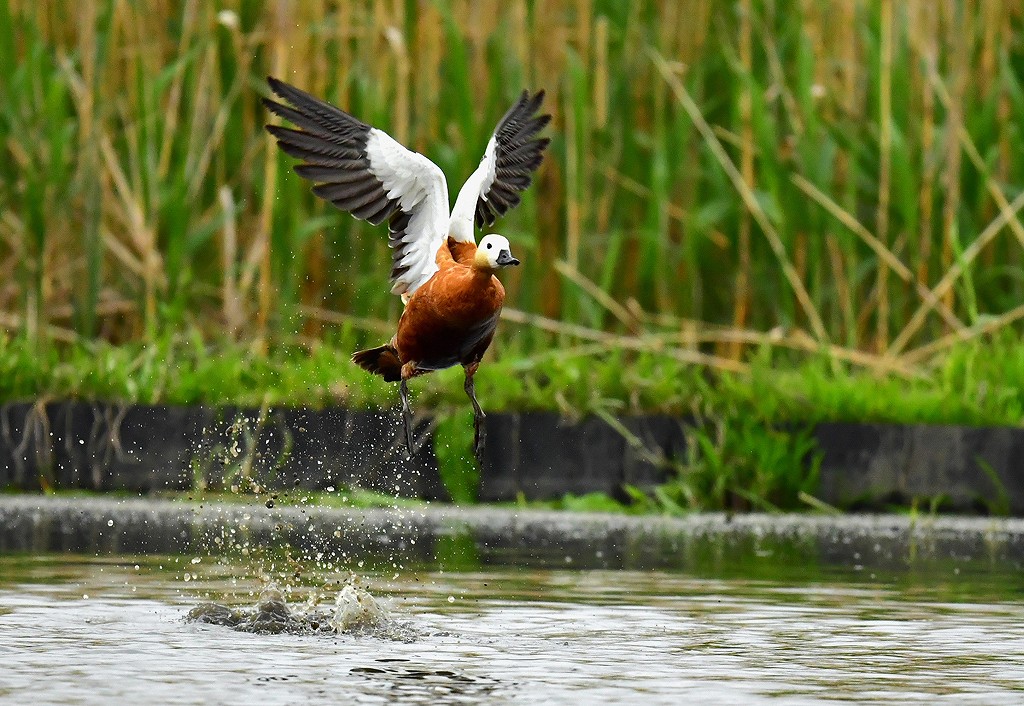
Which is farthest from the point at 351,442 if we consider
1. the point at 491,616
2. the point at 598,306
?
the point at 491,616

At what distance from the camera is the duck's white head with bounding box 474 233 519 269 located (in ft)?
22.7

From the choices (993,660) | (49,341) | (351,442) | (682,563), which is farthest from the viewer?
(49,341)

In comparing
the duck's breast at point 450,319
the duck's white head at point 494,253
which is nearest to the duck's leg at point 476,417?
the duck's breast at point 450,319

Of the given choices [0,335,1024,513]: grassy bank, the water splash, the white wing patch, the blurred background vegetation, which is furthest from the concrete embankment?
the water splash

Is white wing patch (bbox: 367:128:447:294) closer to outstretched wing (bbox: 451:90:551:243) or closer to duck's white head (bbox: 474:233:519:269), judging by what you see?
outstretched wing (bbox: 451:90:551:243)

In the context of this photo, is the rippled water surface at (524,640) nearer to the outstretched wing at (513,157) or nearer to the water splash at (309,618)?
the water splash at (309,618)

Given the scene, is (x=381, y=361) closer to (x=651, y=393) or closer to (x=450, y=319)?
(x=450, y=319)

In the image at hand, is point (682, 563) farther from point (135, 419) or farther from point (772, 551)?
point (135, 419)

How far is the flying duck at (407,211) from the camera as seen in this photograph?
735 centimetres

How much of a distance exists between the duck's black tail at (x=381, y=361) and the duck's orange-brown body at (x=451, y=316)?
0.09 meters

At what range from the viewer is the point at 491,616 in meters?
6.35

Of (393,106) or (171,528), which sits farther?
(393,106)

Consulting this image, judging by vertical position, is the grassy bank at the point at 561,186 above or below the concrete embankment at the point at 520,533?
above

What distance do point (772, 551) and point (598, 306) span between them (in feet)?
8.54
